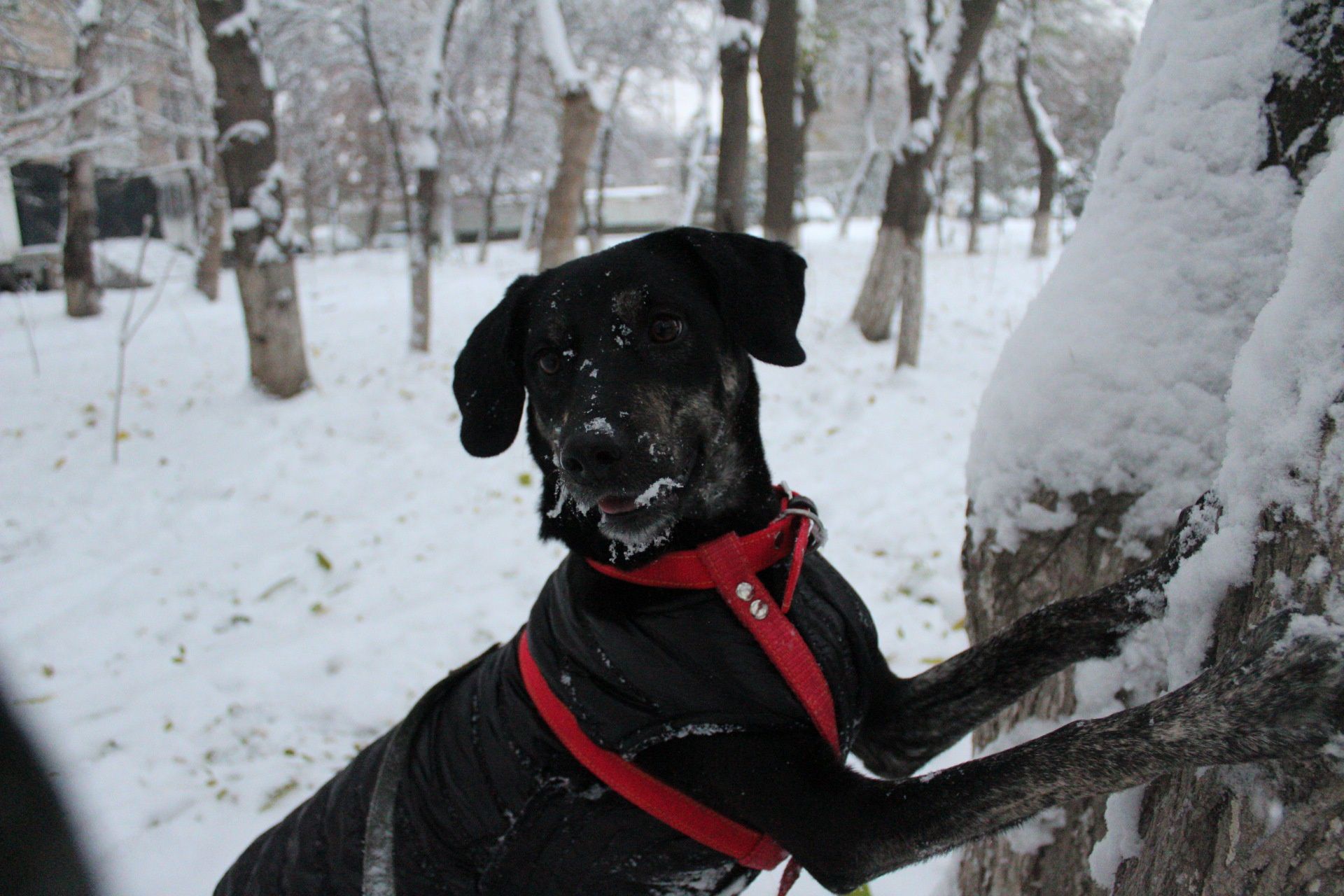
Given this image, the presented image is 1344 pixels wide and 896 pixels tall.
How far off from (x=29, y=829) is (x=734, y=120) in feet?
31.6

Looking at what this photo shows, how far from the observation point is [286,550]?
5.65 meters

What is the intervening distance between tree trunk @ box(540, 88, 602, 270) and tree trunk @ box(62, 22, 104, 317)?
Result: 29.2 ft

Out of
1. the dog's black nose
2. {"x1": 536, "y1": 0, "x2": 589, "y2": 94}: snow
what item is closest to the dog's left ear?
the dog's black nose

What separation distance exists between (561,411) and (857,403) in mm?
5879

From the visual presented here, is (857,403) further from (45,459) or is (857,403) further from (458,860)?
(45,459)

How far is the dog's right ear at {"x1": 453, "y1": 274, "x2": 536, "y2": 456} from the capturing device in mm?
2430

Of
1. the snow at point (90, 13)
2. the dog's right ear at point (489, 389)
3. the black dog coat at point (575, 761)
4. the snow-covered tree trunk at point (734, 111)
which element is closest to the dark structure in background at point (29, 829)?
the black dog coat at point (575, 761)

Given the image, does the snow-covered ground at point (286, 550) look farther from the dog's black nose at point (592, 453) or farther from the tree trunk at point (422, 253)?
the dog's black nose at point (592, 453)

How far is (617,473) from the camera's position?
191cm

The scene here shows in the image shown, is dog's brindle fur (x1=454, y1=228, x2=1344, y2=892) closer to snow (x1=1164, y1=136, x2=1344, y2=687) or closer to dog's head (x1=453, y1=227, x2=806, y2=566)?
dog's head (x1=453, y1=227, x2=806, y2=566)

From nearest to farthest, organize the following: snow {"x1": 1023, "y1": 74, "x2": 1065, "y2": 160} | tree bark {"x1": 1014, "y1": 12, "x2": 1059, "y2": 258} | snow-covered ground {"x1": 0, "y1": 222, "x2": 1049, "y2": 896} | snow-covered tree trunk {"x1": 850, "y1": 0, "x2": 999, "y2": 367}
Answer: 1. snow-covered ground {"x1": 0, "y1": 222, "x2": 1049, "y2": 896}
2. snow-covered tree trunk {"x1": 850, "y1": 0, "x2": 999, "y2": 367}
3. tree bark {"x1": 1014, "y1": 12, "x2": 1059, "y2": 258}
4. snow {"x1": 1023, "y1": 74, "x2": 1065, "y2": 160}

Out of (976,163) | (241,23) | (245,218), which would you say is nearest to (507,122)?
(976,163)

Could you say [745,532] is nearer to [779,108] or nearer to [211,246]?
[779,108]

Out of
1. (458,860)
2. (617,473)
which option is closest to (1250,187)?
(617,473)
